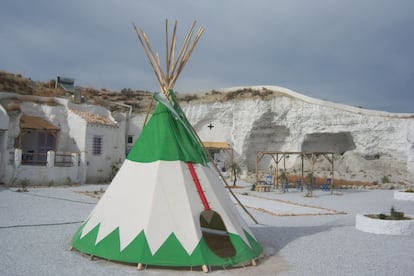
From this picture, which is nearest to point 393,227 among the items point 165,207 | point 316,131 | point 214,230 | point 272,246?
point 272,246

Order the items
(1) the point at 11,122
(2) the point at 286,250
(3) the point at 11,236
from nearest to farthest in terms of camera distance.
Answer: (2) the point at 286,250, (3) the point at 11,236, (1) the point at 11,122

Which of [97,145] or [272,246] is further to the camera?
[97,145]

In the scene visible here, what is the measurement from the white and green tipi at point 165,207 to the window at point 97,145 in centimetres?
1743

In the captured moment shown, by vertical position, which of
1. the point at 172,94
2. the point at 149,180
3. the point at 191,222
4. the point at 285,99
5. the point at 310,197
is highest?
the point at 285,99

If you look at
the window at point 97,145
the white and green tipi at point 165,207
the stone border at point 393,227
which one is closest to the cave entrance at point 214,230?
the white and green tipi at point 165,207

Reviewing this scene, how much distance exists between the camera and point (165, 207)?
19.4ft

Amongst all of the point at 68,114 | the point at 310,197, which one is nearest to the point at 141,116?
the point at 68,114

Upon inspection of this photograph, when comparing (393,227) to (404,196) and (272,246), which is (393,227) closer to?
(272,246)

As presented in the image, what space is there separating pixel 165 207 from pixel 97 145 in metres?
19.1

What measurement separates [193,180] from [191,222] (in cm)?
86

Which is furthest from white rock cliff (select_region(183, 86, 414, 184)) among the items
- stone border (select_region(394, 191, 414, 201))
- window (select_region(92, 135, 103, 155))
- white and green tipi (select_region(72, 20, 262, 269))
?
white and green tipi (select_region(72, 20, 262, 269))

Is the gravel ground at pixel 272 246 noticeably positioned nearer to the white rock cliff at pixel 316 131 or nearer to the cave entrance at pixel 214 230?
the cave entrance at pixel 214 230

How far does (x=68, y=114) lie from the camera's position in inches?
949

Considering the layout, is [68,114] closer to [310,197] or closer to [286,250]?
[310,197]
